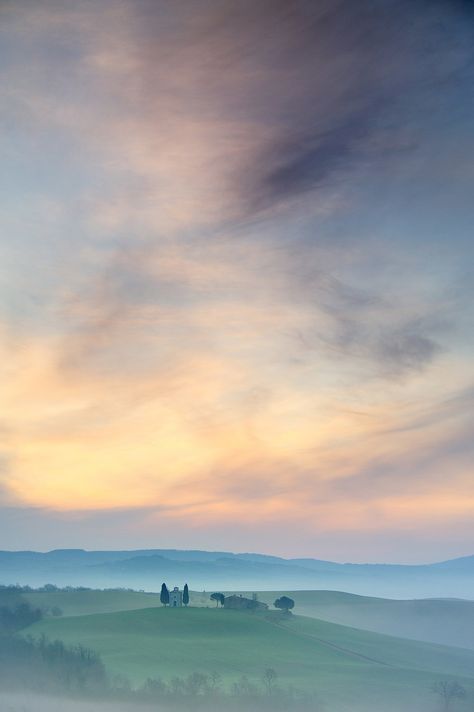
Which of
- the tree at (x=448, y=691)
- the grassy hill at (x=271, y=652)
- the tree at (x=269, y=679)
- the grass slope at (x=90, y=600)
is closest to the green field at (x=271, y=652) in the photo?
the grassy hill at (x=271, y=652)

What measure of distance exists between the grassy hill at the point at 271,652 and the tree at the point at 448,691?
85.3 inches

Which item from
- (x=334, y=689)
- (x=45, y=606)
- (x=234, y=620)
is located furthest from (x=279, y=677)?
(x=45, y=606)

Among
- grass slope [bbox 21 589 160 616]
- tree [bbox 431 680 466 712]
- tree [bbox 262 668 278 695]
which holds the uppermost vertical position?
grass slope [bbox 21 589 160 616]

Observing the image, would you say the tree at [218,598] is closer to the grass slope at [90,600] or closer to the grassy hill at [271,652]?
the grassy hill at [271,652]

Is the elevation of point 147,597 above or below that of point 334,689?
above

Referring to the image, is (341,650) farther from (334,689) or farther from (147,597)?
(147,597)

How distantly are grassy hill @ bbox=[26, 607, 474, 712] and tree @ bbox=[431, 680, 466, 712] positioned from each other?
85.3 inches

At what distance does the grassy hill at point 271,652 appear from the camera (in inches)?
4402

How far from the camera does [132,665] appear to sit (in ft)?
387

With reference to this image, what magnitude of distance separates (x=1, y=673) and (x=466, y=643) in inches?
5019

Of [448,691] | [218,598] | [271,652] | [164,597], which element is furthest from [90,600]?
[448,691]

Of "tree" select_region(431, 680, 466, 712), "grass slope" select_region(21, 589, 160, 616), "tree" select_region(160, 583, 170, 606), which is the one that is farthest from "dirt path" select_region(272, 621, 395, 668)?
"grass slope" select_region(21, 589, 160, 616)

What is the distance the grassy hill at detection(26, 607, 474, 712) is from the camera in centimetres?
11181

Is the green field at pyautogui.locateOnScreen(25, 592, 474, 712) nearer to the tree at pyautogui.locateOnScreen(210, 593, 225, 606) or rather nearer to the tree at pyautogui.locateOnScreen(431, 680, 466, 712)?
the tree at pyautogui.locateOnScreen(431, 680, 466, 712)
